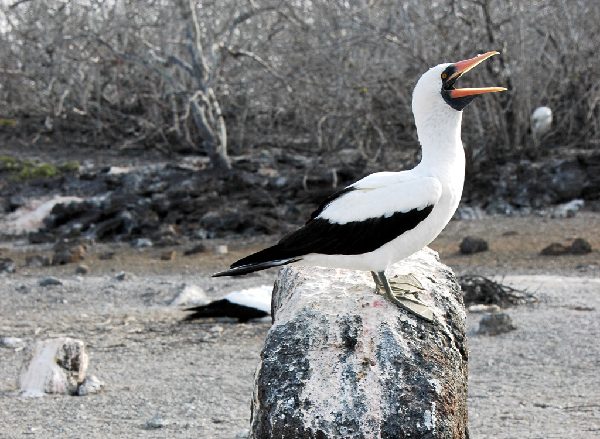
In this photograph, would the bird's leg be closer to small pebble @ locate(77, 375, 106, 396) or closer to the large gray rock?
the large gray rock

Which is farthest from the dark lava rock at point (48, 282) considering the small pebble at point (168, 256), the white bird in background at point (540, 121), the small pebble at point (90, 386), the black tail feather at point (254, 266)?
the white bird in background at point (540, 121)

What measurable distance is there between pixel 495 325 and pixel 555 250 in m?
3.22

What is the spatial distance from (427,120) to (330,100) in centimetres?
1061

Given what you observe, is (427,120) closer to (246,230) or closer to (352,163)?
(246,230)

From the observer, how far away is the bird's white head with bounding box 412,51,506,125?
3.85 meters

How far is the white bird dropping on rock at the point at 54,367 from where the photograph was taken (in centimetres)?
575

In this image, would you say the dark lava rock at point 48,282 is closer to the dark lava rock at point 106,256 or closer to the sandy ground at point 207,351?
the sandy ground at point 207,351

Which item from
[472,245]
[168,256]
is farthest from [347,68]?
[472,245]

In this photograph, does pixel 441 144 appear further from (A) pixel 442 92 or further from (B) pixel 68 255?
(B) pixel 68 255

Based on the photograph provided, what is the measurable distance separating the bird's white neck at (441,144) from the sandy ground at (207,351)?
1585 mm

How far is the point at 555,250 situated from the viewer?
32.3 feet

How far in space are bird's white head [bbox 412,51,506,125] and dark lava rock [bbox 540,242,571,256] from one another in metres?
6.21

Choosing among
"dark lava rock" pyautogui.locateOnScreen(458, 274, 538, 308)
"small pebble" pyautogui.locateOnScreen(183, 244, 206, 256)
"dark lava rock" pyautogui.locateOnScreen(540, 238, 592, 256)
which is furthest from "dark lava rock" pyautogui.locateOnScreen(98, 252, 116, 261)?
"dark lava rock" pyautogui.locateOnScreen(458, 274, 538, 308)

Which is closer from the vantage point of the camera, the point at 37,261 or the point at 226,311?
the point at 226,311
